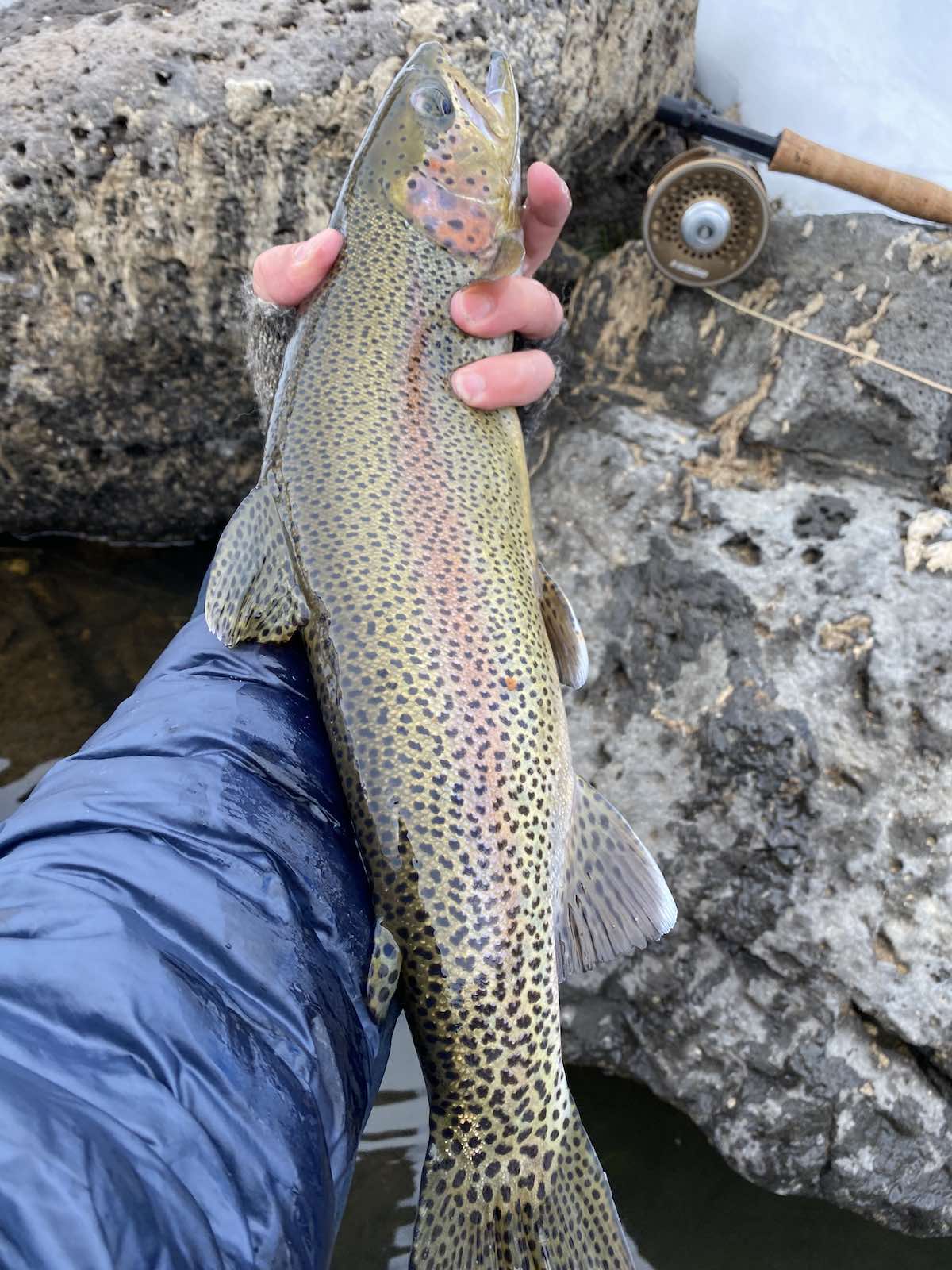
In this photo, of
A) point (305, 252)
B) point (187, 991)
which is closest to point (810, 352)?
point (305, 252)

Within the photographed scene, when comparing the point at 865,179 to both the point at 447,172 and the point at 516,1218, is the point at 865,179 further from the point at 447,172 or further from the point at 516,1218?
the point at 516,1218

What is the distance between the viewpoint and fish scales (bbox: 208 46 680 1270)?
190cm

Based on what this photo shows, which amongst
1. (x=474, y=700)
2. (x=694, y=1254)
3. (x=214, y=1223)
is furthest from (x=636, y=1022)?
(x=214, y=1223)

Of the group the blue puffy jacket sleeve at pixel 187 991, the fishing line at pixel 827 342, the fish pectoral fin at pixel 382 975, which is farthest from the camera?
the fishing line at pixel 827 342

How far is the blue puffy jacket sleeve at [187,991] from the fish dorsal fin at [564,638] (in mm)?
692

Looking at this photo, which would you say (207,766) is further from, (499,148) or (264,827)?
(499,148)

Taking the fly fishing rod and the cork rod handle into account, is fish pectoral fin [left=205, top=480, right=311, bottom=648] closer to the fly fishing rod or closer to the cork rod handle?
the fly fishing rod

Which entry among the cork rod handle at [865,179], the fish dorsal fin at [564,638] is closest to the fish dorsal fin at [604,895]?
the fish dorsal fin at [564,638]

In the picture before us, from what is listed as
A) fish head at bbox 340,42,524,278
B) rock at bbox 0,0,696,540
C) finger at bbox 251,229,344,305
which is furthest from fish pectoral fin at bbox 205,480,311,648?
rock at bbox 0,0,696,540

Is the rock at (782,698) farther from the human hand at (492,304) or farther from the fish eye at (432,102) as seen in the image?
the fish eye at (432,102)

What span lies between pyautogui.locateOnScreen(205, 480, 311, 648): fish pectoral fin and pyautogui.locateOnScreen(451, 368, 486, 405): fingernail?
646mm

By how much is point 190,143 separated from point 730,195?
6.64ft

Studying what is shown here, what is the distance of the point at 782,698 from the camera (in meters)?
3.00

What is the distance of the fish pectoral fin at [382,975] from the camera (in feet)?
5.93
